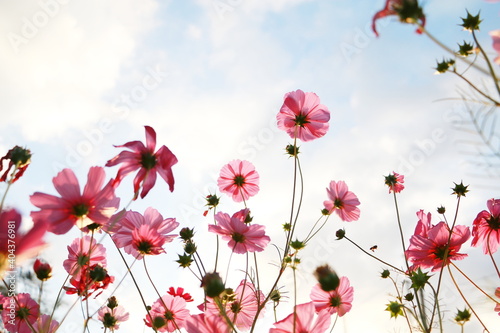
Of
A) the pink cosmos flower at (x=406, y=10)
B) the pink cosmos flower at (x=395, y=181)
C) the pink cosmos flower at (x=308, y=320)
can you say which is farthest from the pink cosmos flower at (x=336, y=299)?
the pink cosmos flower at (x=406, y=10)

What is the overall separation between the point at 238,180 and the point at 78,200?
1.04 m

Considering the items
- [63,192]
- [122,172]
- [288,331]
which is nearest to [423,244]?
[288,331]

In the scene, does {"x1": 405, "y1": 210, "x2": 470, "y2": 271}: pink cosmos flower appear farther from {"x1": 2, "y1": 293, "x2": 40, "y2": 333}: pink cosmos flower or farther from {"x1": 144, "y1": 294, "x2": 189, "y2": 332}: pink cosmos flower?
{"x1": 2, "y1": 293, "x2": 40, "y2": 333}: pink cosmos flower

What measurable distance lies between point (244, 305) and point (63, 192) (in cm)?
73

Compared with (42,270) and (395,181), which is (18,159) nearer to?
(42,270)

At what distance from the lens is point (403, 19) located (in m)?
0.57

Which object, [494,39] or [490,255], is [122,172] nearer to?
[494,39]

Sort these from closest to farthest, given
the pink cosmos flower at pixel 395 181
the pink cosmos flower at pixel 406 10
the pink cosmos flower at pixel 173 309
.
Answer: the pink cosmos flower at pixel 406 10 < the pink cosmos flower at pixel 173 309 < the pink cosmos flower at pixel 395 181

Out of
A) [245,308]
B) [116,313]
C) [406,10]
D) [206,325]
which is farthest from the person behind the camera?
[116,313]

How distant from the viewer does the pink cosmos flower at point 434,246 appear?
1.15m

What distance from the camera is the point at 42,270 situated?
3.72ft

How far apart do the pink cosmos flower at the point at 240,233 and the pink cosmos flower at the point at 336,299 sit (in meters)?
0.25

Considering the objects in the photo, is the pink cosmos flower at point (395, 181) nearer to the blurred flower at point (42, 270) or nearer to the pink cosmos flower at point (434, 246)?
the pink cosmos flower at point (434, 246)

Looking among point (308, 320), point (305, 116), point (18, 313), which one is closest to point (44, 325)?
point (18, 313)
